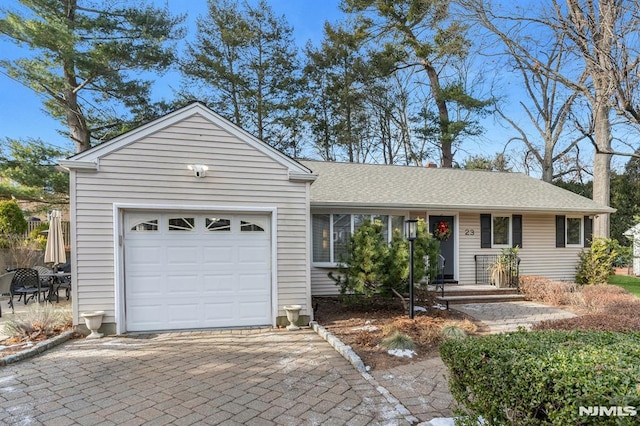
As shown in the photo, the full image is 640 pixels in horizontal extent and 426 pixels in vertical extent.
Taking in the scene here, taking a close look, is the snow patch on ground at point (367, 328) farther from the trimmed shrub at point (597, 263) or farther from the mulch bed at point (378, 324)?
the trimmed shrub at point (597, 263)

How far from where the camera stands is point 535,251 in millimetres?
11492

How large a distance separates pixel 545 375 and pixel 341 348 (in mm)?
3531

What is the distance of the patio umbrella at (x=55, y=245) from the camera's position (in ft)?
26.4

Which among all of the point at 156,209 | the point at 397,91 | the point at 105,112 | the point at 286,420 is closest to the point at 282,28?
the point at 397,91

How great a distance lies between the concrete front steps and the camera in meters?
9.29

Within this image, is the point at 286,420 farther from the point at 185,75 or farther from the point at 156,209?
the point at 185,75

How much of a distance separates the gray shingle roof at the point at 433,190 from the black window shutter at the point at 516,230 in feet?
1.81

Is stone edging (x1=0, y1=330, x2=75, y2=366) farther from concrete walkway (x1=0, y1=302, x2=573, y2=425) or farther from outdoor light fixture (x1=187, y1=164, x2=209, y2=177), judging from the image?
outdoor light fixture (x1=187, y1=164, x2=209, y2=177)

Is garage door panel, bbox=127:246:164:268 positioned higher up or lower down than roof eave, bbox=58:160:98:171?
lower down

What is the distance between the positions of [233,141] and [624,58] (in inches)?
231

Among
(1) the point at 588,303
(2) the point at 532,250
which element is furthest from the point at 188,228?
(2) the point at 532,250

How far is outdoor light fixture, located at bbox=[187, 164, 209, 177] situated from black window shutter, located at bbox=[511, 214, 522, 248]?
9.86m

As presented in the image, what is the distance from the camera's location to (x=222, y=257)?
22.3 feet

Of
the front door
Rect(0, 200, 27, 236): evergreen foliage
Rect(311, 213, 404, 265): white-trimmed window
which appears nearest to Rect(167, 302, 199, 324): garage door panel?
Rect(311, 213, 404, 265): white-trimmed window
